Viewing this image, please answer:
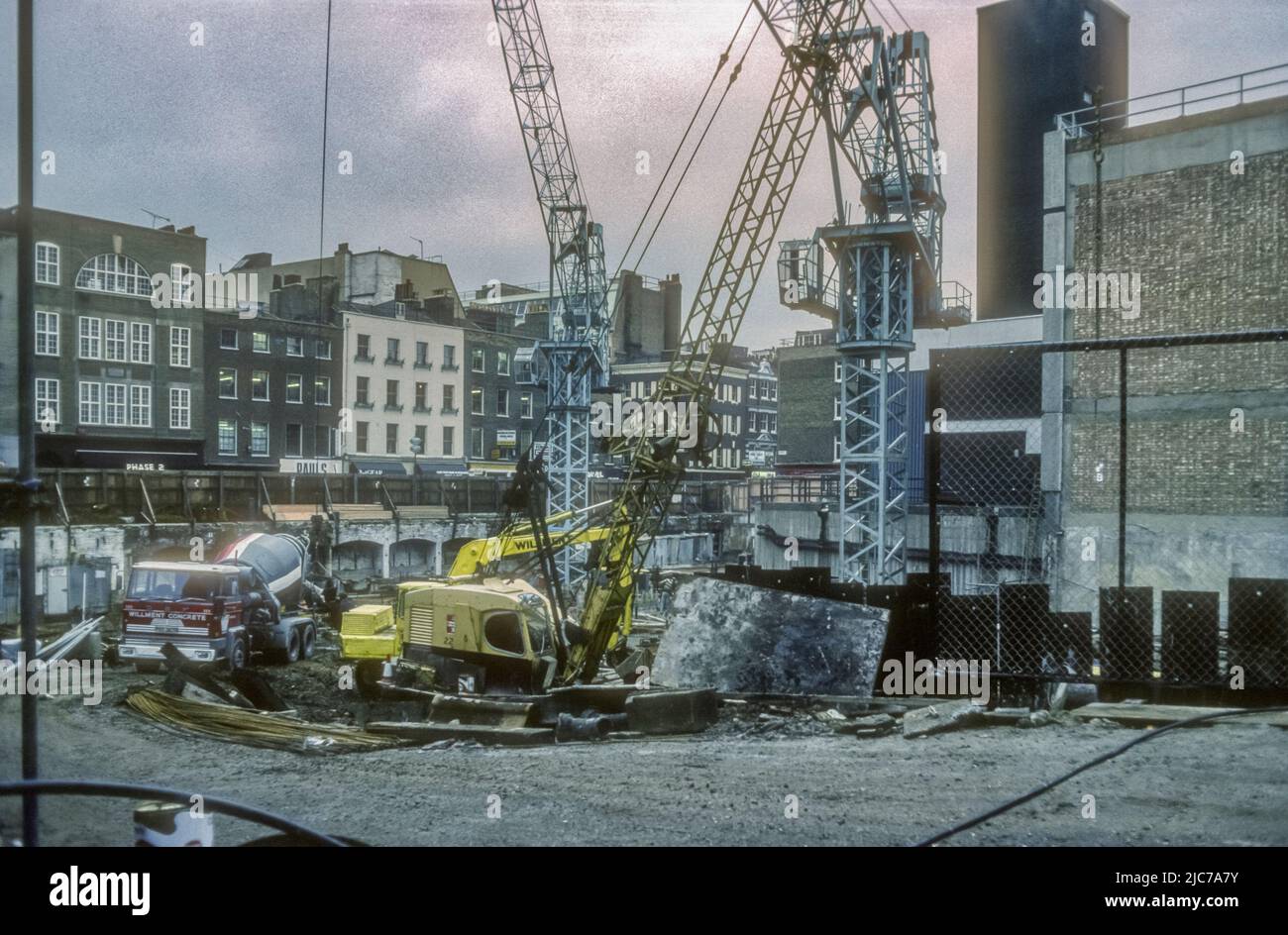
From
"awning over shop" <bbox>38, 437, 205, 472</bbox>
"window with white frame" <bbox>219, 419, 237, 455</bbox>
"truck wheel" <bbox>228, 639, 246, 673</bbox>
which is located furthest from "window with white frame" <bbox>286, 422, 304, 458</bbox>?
"truck wheel" <bbox>228, 639, 246, 673</bbox>

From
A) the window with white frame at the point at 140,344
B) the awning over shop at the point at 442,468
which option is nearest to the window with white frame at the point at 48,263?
the window with white frame at the point at 140,344

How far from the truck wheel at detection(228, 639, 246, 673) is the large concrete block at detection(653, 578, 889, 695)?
23.7ft

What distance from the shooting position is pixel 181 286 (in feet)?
55.2

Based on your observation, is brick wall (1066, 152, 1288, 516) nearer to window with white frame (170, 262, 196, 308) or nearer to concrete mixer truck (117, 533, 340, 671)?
concrete mixer truck (117, 533, 340, 671)

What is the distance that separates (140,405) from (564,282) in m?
9.47

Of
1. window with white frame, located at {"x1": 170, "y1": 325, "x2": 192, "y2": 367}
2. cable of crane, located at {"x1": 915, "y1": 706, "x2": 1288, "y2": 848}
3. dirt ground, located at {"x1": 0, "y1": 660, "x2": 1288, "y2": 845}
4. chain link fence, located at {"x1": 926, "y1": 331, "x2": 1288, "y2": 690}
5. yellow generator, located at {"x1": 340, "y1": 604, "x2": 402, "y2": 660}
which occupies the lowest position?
yellow generator, located at {"x1": 340, "y1": 604, "x2": 402, "y2": 660}

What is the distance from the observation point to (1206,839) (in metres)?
4.80

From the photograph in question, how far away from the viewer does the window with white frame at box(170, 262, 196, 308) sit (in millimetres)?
15211

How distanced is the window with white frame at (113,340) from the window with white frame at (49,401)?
0.92 metres

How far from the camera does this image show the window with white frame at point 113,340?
12635mm

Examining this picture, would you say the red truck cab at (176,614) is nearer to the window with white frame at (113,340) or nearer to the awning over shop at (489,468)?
the window with white frame at (113,340)
